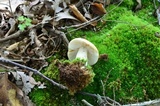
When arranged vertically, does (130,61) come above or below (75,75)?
below

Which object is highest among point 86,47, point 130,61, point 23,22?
point 23,22

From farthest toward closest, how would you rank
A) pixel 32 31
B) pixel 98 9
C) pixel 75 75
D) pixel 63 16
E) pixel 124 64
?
pixel 98 9, pixel 63 16, pixel 32 31, pixel 124 64, pixel 75 75

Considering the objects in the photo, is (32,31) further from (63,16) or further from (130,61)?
(130,61)

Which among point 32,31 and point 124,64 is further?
point 32,31

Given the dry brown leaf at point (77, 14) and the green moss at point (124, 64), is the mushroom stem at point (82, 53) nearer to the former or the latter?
the green moss at point (124, 64)

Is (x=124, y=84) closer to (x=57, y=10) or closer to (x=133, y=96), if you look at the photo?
(x=133, y=96)

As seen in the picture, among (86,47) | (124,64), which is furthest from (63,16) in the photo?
(124,64)

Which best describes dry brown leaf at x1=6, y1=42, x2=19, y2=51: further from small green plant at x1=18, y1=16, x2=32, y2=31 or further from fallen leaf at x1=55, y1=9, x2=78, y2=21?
fallen leaf at x1=55, y1=9, x2=78, y2=21

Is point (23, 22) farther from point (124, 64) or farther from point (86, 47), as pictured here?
point (124, 64)

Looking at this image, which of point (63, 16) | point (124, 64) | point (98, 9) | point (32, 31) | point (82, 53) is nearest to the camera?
point (82, 53)
